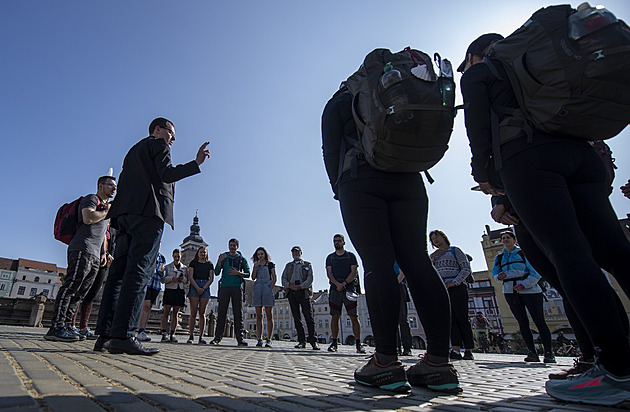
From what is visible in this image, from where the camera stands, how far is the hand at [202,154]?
378 centimetres

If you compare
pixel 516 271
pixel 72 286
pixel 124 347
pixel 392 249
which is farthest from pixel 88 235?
pixel 516 271

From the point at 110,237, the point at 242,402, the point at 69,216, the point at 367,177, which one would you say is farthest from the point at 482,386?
the point at 110,237

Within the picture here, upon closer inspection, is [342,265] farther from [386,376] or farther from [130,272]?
[386,376]

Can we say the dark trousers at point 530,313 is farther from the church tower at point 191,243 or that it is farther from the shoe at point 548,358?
the church tower at point 191,243

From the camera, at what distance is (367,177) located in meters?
2.31

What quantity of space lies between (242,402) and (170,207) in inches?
120

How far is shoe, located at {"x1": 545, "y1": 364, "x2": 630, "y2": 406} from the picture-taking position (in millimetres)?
1459

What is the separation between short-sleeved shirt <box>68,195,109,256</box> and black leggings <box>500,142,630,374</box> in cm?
510

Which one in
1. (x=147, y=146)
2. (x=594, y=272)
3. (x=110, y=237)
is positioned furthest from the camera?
(x=110, y=237)

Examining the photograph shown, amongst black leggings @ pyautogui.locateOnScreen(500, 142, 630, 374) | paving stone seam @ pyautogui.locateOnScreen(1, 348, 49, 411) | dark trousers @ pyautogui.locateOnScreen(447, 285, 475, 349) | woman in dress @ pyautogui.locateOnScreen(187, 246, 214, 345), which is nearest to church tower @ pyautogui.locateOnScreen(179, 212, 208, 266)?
woman in dress @ pyautogui.locateOnScreen(187, 246, 214, 345)

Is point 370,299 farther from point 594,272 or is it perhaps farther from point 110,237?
point 110,237

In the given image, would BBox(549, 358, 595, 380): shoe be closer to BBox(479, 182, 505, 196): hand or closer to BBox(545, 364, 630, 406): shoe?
BBox(545, 364, 630, 406): shoe

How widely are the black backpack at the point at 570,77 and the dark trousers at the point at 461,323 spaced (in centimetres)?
450

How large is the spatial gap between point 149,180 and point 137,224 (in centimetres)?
51
